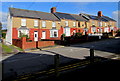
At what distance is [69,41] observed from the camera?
22172 mm

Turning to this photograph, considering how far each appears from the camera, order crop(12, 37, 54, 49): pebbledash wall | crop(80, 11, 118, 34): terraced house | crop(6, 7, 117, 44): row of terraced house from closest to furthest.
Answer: crop(12, 37, 54, 49): pebbledash wall < crop(6, 7, 117, 44): row of terraced house < crop(80, 11, 118, 34): terraced house

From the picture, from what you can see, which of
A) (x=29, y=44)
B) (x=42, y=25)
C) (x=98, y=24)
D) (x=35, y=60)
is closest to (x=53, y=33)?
(x=42, y=25)

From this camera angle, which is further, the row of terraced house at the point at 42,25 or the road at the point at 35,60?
the row of terraced house at the point at 42,25

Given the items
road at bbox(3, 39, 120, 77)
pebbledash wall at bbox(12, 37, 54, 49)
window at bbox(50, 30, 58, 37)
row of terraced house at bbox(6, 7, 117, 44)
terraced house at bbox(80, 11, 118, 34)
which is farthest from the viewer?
terraced house at bbox(80, 11, 118, 34)

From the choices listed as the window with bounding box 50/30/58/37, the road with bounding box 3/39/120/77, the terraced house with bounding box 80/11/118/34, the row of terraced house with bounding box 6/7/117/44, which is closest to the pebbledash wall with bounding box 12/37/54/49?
the road with bounding box 3/39/120/77

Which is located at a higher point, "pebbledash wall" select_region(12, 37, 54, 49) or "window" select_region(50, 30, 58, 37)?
"window" select_region(50, 30, 58, 37)

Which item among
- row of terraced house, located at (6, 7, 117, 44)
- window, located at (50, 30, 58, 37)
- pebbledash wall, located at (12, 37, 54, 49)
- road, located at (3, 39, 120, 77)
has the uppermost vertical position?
row of terraced house, located at (6, 7, 117, 44)

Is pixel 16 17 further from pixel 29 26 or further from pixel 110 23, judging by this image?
pixel 110 23

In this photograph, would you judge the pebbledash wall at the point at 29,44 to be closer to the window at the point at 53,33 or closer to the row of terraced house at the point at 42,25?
the row of terraced house at the point at 42,25

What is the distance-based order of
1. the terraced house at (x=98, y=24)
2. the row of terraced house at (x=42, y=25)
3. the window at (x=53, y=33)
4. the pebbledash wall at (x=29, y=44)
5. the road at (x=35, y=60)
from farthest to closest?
1. the terraced house at (x=98, y=24)
2. the window at (x=53, y=33)
3. the row of terraced house at (x=42, y=25)
4. the pebbledash wall at (x=29, y=44)
5. the road at (x=35, y=60)

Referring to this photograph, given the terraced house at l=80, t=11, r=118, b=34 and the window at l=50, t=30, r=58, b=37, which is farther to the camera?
the terraced house at l=80, t=11, r=118, b=34

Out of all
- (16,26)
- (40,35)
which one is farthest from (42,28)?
(16,26)

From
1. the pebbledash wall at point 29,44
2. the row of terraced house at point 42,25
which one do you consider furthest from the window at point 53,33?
the pebbledash wall at point 29,44

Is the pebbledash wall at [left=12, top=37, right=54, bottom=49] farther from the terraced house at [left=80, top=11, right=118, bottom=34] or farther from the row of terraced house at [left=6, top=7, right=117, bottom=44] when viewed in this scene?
the terraced house at [left=80, top=11, right=118, bottom=34]
